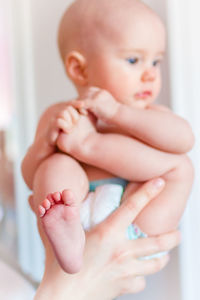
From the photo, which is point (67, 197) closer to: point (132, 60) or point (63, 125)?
point (63, 125)

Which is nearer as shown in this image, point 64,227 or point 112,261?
point 64,227

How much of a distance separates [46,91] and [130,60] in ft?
1.96

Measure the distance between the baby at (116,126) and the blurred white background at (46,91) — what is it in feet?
0.47

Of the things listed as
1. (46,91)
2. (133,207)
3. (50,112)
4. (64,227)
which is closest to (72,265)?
(64,227)

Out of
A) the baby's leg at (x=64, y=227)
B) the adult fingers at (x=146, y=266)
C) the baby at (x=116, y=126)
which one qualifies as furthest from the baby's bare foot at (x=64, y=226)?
the adult fingers at (x=146, y=266)

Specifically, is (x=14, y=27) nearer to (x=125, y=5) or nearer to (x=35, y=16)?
(x=35, y=16)

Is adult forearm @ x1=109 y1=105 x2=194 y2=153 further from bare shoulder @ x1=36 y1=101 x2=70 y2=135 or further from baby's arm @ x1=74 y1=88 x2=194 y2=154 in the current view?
bare shoulder @ x1=36 y1=101 x2=70 y2=135

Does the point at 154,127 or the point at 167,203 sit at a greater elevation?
the point at 154,127

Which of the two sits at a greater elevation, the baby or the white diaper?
the baby

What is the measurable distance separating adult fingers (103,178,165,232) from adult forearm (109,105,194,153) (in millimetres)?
61

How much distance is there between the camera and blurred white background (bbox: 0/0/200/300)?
82cm

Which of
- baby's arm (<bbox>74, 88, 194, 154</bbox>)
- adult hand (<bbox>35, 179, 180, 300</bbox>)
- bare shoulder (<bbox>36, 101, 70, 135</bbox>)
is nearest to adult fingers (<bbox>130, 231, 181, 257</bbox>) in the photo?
adult hand (<bbox>35, 179, 180, 300</bbox>)

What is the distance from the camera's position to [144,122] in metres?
0.64

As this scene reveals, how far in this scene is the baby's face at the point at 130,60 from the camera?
25.9 inches
